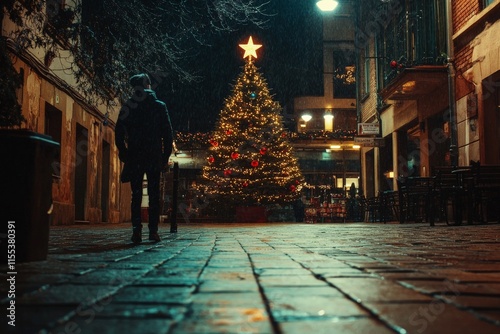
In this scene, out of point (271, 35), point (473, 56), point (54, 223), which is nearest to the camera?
point (473, 56)

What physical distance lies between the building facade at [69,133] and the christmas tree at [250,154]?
181 inches

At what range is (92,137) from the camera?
21.1 meters

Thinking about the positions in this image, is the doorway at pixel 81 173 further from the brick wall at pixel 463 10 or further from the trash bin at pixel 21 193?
the trash bin at pixel 21 193

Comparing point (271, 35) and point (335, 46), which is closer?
point (271, 35)

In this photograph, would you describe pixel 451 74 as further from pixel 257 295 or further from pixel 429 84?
pixel 257 295

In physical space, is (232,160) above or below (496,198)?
above

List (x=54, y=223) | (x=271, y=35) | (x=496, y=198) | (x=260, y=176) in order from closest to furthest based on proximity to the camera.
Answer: (x=496, y=198) < (x=54, y=223) < (x=260, y=176) < (x=271, y=35)

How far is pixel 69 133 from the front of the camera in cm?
1786

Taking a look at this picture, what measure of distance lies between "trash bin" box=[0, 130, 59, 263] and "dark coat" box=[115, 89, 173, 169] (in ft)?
8.70

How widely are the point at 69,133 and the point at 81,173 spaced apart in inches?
97.4

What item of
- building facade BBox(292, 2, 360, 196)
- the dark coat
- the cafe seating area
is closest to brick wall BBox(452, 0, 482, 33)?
the cafe seating area

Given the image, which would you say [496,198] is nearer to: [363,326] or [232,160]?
[363,326]

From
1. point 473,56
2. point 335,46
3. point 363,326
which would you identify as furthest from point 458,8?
point 335,46

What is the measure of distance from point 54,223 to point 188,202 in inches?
480
